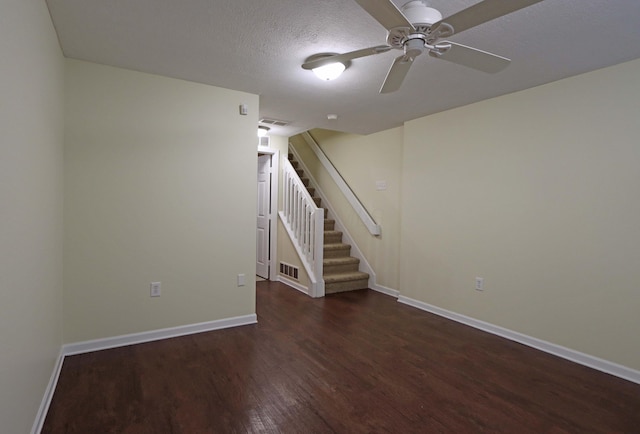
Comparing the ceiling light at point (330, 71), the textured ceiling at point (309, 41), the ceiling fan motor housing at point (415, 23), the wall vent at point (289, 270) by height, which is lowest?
the wall vent at point (289, 270)

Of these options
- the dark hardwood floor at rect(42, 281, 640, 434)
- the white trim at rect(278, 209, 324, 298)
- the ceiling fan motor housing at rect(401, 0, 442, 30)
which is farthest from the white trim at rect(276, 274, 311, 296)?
the ceiling fan motor housing at rect(401, 0, 442, 30)

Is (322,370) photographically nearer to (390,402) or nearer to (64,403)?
(390,402)

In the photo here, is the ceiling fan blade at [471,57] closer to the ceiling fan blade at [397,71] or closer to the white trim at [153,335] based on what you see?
the ceiling fan blade at [397,71]

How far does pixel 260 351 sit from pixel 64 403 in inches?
52.0

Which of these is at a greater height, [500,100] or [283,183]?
[500,100]

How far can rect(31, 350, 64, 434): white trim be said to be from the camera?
176cm

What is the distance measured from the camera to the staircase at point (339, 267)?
189 inches

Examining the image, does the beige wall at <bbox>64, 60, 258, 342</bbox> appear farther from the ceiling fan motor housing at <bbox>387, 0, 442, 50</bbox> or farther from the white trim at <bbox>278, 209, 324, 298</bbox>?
the ceiling fan motor housing at <bbox>387, 0, 442, 50</bbox>

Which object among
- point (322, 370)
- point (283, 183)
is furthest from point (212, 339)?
point (283, 183)

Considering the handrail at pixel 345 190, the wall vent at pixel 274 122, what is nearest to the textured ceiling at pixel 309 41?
the wall vent at pixel 274 122

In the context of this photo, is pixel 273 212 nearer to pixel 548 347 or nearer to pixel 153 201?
pixel 153 201

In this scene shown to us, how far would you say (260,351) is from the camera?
2832mm

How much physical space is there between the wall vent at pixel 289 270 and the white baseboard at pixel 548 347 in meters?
1.84

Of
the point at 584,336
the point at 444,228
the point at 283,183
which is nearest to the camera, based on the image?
the point at 584,336
